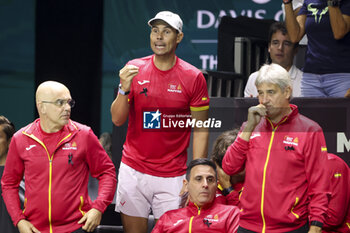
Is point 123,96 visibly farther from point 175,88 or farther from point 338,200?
point 338,200

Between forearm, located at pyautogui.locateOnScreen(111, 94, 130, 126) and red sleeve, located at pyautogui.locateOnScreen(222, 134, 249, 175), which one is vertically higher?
forearm, located at pyautogui.locateOnScreen(111, 94, 130, 126)

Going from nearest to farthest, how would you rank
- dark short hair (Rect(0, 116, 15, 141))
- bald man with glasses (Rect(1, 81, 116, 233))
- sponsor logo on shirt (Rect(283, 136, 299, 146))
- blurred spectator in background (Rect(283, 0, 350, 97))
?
sponsor logo on shirt (Rect(283, 136, 299, 146))
bald man with glasses (Rect(1, 81, 116, 233))
blurred spectator in background (Rect(283, 0, 350, 97))
dark short hair (Rect(0, 116, 15, 141))

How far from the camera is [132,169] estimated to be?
3832 millimetres

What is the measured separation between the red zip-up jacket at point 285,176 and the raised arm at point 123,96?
73 centimetres

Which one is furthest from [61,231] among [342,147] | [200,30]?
[200,30]

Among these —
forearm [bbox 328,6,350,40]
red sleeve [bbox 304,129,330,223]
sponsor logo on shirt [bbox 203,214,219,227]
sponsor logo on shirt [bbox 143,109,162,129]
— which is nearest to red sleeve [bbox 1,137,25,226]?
sponsor logo on shirt [bbox 143,109,162,129]

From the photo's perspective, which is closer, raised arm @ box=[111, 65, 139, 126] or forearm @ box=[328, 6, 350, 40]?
raised arm @ box=[111, 65, 139, 126]

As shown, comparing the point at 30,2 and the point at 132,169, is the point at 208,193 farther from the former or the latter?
the point at 30,2

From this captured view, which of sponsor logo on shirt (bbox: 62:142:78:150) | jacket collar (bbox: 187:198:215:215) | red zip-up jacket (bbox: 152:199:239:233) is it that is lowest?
red zip-up jacket (bbox: 152:199:239:233)

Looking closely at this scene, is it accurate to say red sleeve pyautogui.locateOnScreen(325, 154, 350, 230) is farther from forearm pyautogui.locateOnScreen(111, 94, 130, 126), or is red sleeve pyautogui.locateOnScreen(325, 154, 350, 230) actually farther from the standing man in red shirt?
forearm pyautogui.locateOnScreen(111, 94, 130, 126)

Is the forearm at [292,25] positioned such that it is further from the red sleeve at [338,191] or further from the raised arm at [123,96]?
the raised arm at [123,96]

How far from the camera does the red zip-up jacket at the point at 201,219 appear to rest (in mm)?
3711

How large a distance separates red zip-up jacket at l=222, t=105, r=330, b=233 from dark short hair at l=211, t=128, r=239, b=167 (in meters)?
0.65

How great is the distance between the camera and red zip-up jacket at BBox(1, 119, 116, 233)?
3.53 metres
